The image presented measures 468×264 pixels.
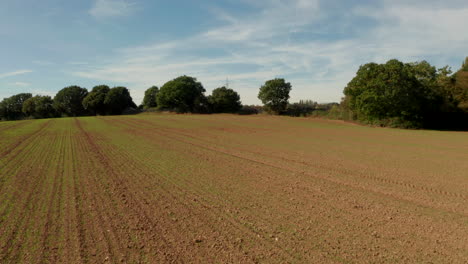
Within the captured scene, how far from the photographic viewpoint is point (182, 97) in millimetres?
83312

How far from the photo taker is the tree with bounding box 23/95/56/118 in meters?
100

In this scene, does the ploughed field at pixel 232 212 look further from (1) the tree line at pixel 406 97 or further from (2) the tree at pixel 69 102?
(2) the tree at pixel 69 102

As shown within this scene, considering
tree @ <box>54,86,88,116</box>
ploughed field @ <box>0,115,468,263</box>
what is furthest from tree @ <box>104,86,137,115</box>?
ploughed field @ <box>0,115,468,263</box>

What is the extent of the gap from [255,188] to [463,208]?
587 centimetres

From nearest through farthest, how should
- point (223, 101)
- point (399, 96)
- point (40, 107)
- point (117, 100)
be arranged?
point (399, 96) → point (223, 101) → point (117, 100) → point (40, 107)

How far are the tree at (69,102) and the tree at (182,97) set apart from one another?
39.7 m

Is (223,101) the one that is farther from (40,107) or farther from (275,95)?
(40,107)

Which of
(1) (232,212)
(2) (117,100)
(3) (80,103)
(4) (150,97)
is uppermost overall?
(4) (150,97)

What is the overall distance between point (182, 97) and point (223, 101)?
13.7 m

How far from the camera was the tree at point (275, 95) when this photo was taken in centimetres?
7850

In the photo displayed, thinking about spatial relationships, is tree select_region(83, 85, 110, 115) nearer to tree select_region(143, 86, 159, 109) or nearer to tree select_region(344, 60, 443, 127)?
tree select_region(143, 86, 159, 109)

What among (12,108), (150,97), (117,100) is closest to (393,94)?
(117,100)

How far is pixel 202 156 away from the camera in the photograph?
14.5 metres

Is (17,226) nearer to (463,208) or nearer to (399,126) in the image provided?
(463,208)
